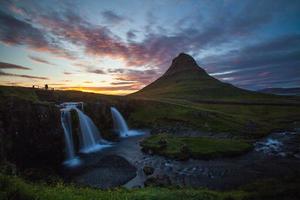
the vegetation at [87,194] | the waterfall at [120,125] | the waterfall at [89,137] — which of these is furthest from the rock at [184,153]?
the waterfall at [120,125]

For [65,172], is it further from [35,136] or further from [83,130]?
[83,130]

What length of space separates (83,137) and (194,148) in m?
24.1

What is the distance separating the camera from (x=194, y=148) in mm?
43844

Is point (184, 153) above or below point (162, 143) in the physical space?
below

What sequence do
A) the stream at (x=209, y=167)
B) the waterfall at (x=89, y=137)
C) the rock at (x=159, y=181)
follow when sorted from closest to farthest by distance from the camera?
the rock at (x=159, y=181), the stream at (x=209, y=167), the waterfall at (x=89, y=137)

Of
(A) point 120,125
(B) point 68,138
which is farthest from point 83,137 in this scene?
(A) point 120,125

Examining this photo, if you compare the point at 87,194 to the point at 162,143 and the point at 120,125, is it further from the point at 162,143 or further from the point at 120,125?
the point at 120,125

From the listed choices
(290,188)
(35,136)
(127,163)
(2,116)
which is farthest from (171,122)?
(290,188)

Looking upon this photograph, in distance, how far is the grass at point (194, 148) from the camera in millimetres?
41031

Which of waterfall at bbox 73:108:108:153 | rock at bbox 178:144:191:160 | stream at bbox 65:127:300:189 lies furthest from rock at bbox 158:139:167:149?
waterfall at bbox 73:108:108:153

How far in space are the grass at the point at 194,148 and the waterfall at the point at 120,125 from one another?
18112 millimetres

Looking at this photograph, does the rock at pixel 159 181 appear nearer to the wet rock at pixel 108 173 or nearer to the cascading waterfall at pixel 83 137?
the wet rock at pixel 108 173

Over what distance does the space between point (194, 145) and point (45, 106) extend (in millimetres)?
30451

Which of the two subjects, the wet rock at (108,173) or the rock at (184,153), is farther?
the rock at (184,153)
